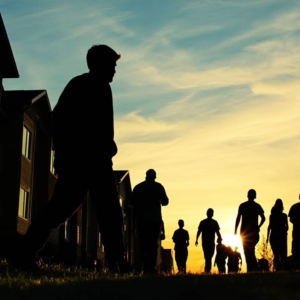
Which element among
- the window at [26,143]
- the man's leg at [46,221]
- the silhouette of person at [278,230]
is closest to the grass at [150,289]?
the man's leg at [46,221]

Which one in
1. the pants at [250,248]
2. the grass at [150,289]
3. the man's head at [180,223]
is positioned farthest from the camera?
the man's head at [180,223]

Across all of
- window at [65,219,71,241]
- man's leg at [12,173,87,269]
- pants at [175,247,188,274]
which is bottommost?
man's leg at [12,173,87,269]

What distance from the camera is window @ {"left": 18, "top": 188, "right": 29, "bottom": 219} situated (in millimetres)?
33747

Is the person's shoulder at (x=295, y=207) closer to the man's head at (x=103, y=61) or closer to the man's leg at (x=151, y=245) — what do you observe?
the man's leg at (x=151, y=245)

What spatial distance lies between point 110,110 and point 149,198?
6.14 meters

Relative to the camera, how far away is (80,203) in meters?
7.26

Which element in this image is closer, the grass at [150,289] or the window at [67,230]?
the grass at [150,289]

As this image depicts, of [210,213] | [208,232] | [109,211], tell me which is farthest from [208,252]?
[109,211]

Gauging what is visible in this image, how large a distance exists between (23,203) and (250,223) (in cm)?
1990

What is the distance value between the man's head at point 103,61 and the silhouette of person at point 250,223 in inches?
360

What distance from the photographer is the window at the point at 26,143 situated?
114 feet

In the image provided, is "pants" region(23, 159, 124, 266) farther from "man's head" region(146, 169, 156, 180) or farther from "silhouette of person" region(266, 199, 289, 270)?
"silhouette of person" region(266, 199, 289, 270)

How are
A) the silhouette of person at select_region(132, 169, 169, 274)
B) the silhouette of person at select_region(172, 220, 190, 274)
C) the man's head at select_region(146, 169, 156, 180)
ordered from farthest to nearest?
the silhouette of person at select_region(172, 220, 190, 274) → the man's head at select_region(146, 169, 156, 180) → the silhouette of person at select_region(132, 169, 169, 274)

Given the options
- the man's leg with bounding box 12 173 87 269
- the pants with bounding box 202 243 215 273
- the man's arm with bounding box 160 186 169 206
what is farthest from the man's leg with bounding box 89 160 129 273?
the pants with bounding box 202 243 215 273
